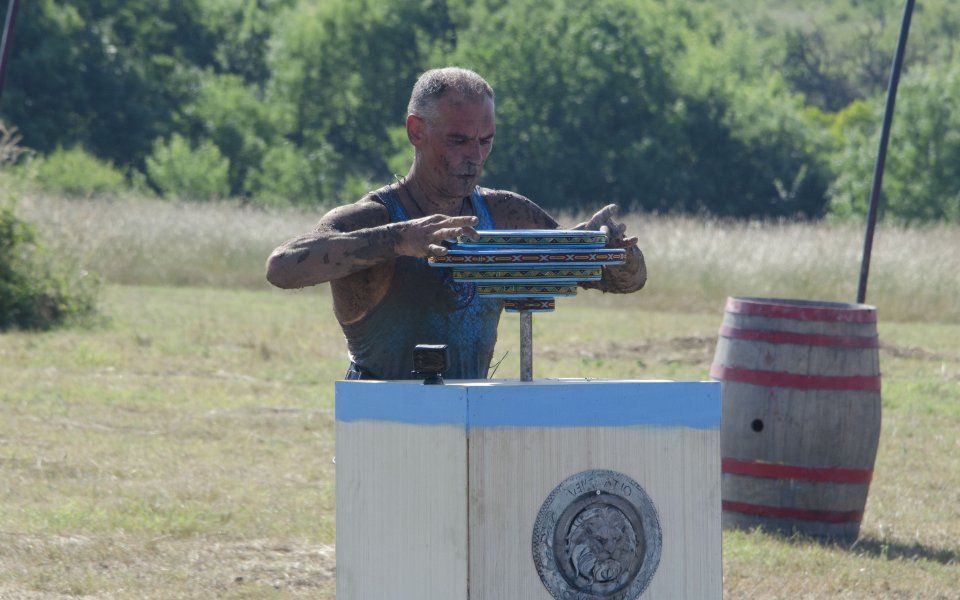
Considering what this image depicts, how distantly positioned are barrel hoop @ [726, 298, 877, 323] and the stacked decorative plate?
4.12 m

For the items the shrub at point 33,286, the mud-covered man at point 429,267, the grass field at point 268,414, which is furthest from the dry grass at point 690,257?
the mud-covered man at point 429,267

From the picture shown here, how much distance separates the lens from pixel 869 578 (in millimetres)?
6801

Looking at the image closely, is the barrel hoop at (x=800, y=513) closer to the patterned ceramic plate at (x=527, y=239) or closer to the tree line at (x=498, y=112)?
the patterned ceramic plate at (x=527, y=239)

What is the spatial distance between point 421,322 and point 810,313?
12.7 feet

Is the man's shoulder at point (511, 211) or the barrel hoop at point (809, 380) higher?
the man's shoulder at point (511, 211)

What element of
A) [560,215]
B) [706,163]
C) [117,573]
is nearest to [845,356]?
[117,573]

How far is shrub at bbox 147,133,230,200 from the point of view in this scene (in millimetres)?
47500

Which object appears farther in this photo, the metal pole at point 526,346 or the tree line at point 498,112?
the tree line at point 498,112

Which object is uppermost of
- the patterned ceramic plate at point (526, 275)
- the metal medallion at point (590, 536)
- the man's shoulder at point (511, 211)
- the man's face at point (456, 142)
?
the man's face at point (456, 142)

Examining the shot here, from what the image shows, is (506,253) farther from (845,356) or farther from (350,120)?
(350,120)

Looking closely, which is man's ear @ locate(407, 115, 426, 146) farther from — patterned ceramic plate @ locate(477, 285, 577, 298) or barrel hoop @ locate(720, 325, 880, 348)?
barrel hoop @ locate(720, 325, 880, 348)

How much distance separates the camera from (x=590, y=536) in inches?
130

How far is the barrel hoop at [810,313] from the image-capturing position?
7.38m

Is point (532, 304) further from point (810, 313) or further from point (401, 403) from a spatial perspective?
point (810, 313)
